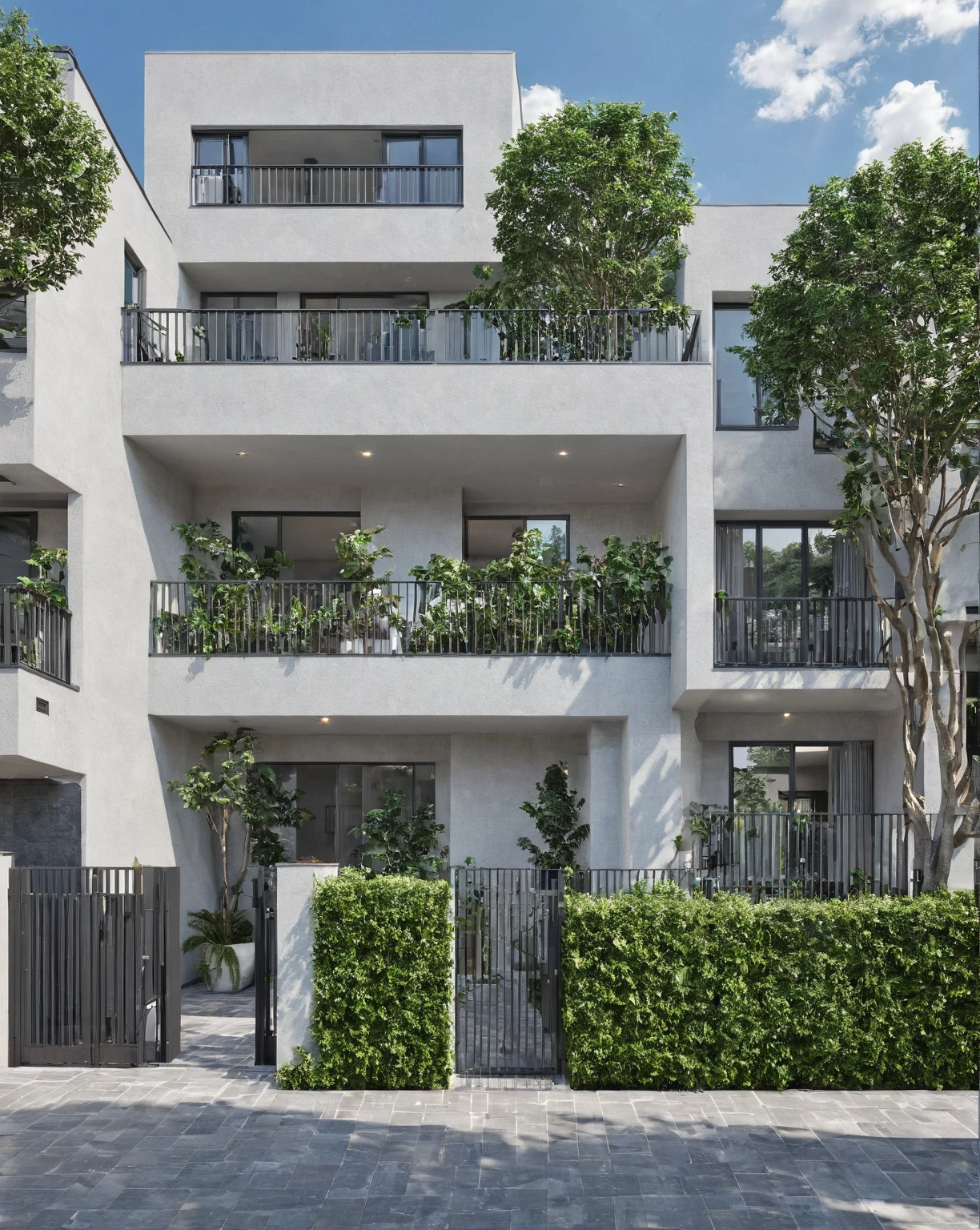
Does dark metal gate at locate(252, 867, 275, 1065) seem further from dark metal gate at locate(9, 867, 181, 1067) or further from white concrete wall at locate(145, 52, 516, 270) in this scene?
white concrete wall at locate(145, 52, 516, 270)

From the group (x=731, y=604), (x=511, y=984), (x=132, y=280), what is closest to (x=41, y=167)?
(x=132, y=280)

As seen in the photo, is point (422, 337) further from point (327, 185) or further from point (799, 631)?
point (799, 631)

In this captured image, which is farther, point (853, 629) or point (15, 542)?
point (853, 629)

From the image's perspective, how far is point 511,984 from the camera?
9516 mm

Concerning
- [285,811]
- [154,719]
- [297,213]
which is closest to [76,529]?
[154,719]

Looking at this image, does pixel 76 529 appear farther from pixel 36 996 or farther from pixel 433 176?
pixel 433 176

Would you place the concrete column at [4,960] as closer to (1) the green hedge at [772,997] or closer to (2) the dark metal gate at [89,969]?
(2) the dark metal gate at [89,969]

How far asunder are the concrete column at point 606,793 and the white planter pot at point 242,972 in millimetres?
4917

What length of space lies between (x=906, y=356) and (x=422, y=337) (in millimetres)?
6497

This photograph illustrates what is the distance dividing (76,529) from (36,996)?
537cm

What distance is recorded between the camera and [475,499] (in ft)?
53.6

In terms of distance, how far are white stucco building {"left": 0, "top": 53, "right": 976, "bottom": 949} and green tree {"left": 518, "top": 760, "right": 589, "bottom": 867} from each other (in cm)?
38

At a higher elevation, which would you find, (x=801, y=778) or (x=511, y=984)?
(x=801, y=778)

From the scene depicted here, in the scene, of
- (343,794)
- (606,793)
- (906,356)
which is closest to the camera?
(906,356)
